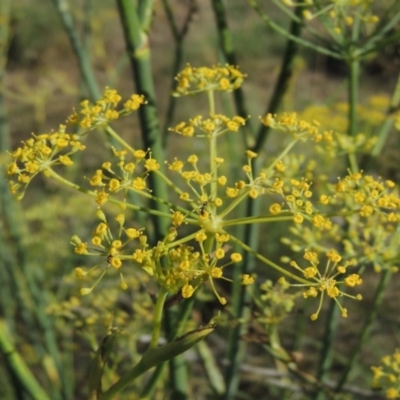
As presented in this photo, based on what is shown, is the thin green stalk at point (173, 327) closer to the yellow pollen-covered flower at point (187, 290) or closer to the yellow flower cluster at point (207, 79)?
the yellow pollen-covered flower at point (187, 290)

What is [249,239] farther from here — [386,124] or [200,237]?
[200,237]

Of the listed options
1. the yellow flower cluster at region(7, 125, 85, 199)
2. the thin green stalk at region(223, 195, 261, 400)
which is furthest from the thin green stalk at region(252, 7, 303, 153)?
the yellow flower cluster at region(7, 125, 85, 199)

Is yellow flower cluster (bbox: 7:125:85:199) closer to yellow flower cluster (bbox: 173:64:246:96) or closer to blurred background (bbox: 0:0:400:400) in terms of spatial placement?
yellow flower cluster (bbox: 173:64:246:96)

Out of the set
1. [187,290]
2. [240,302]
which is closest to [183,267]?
[187,290]

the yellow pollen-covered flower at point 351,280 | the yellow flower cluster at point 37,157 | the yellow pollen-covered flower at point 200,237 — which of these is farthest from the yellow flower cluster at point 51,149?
the yellow pollen-covered flower at point 351,280

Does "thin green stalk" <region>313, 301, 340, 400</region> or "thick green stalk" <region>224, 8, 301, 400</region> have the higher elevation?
"thick green stalk" <region>224, 8, 301, 400</region>

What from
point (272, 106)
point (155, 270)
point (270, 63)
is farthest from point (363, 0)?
point (270, 63)

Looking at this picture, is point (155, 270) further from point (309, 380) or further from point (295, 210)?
point (309, 380)

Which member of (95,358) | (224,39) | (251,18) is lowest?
(251,18)
